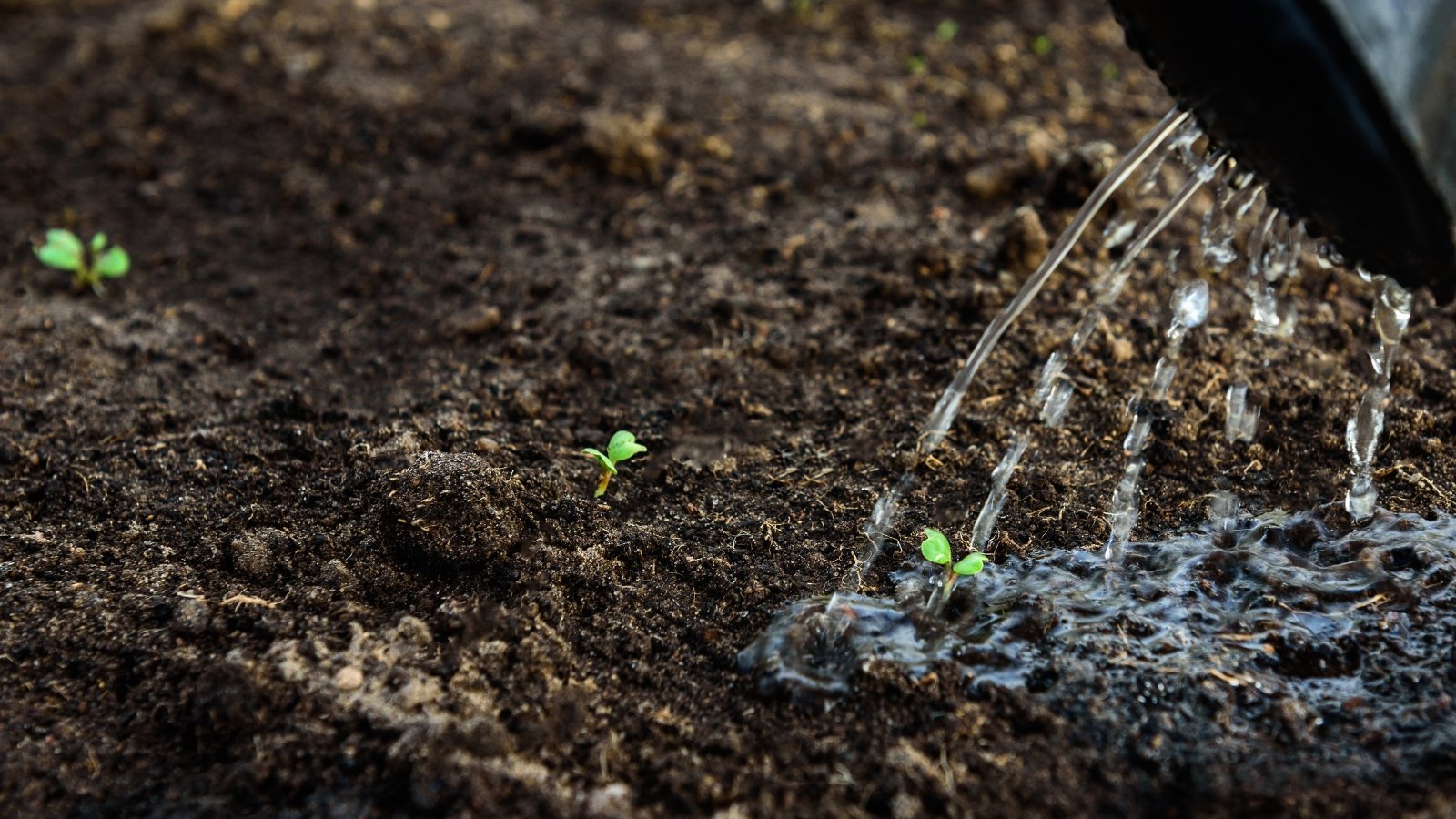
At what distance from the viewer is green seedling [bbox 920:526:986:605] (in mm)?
2133

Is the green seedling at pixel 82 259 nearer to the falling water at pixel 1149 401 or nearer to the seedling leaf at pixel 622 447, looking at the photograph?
the seedling leaf at pixel 622 447

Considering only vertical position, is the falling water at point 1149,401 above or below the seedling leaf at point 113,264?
above

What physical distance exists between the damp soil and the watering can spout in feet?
2.73

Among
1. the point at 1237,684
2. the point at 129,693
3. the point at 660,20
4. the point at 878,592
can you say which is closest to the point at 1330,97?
the point at 1237,684

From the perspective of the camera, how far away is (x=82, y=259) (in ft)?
11.2

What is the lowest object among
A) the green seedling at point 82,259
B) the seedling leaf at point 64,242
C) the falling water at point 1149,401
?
the green seedling at point 82,259

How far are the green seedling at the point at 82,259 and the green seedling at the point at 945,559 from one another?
8.49ft

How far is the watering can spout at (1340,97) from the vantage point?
4.89ft

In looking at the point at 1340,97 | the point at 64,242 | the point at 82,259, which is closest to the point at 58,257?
the point at 64,242

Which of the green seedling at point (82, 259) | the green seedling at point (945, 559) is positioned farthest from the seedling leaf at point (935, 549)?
the green seedling at point (82, 259)

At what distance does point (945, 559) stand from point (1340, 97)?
1029 mm

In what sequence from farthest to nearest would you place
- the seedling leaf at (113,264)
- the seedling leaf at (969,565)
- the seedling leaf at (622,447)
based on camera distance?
the seedling leaf at (113,264)
the seedling leaf at (622,447)
the seedling leaf at (969,565)

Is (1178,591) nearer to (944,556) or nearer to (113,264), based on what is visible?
(944,556)

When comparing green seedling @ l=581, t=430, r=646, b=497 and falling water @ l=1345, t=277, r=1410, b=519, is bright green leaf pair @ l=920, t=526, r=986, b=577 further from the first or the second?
falling water @ l=1345, t=277, r=1410, b=519
